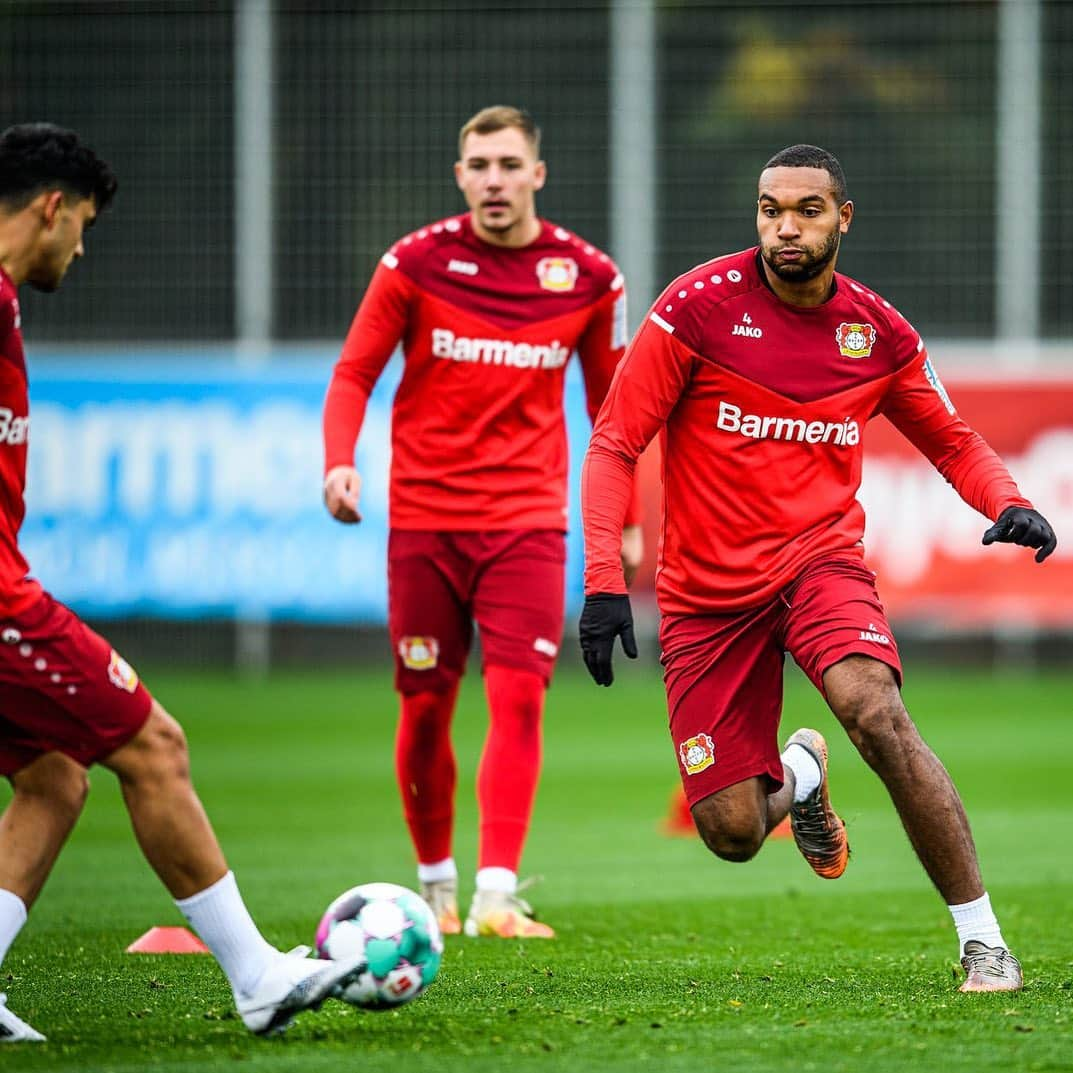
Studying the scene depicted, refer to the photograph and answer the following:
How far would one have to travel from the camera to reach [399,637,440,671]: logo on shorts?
7172 millimetres

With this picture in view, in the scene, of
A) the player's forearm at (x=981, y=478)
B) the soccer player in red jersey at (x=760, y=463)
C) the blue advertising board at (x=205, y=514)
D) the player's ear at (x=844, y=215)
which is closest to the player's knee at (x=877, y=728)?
the soccer player in red jersey at (x=760, y=463)

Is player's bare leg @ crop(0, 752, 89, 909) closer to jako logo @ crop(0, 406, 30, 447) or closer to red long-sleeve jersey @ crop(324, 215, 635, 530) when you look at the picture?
jako logo @ crop(0, 406, 30, 447)

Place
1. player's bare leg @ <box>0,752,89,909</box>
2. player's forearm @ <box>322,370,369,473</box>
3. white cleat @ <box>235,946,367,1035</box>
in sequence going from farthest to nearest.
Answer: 1. player's forearm @ <box>322,370,369,473</box>
2. player's bare leg @ <box>0,752,89,909</box>
3. white cleat @ <box>235,946,367,1035</box>

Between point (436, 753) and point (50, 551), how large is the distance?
1116 centimetres

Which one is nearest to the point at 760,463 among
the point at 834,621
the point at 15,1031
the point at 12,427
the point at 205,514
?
the point at 834,621

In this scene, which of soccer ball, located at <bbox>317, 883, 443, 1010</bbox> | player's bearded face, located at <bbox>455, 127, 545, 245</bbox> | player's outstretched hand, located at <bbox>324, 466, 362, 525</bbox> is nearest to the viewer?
soccer ball, located at <bbox>317, 883, 443, 1010</bbox>

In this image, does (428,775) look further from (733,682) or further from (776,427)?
(776,427)

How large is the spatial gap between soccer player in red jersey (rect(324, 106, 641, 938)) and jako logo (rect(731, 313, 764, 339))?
1.56m

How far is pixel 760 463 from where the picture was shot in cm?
584

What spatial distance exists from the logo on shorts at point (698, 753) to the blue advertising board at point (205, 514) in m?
11.7

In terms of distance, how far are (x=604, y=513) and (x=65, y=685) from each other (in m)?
1.72

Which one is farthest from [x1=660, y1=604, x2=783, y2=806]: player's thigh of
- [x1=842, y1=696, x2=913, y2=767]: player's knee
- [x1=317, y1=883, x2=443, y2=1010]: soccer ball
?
[x1=317, y1=883, x2=443, y2=1010]: soccer ball

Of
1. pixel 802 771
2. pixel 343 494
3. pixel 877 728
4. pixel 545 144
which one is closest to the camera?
pixel 877 728

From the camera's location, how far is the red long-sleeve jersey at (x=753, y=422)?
580 centimetres
